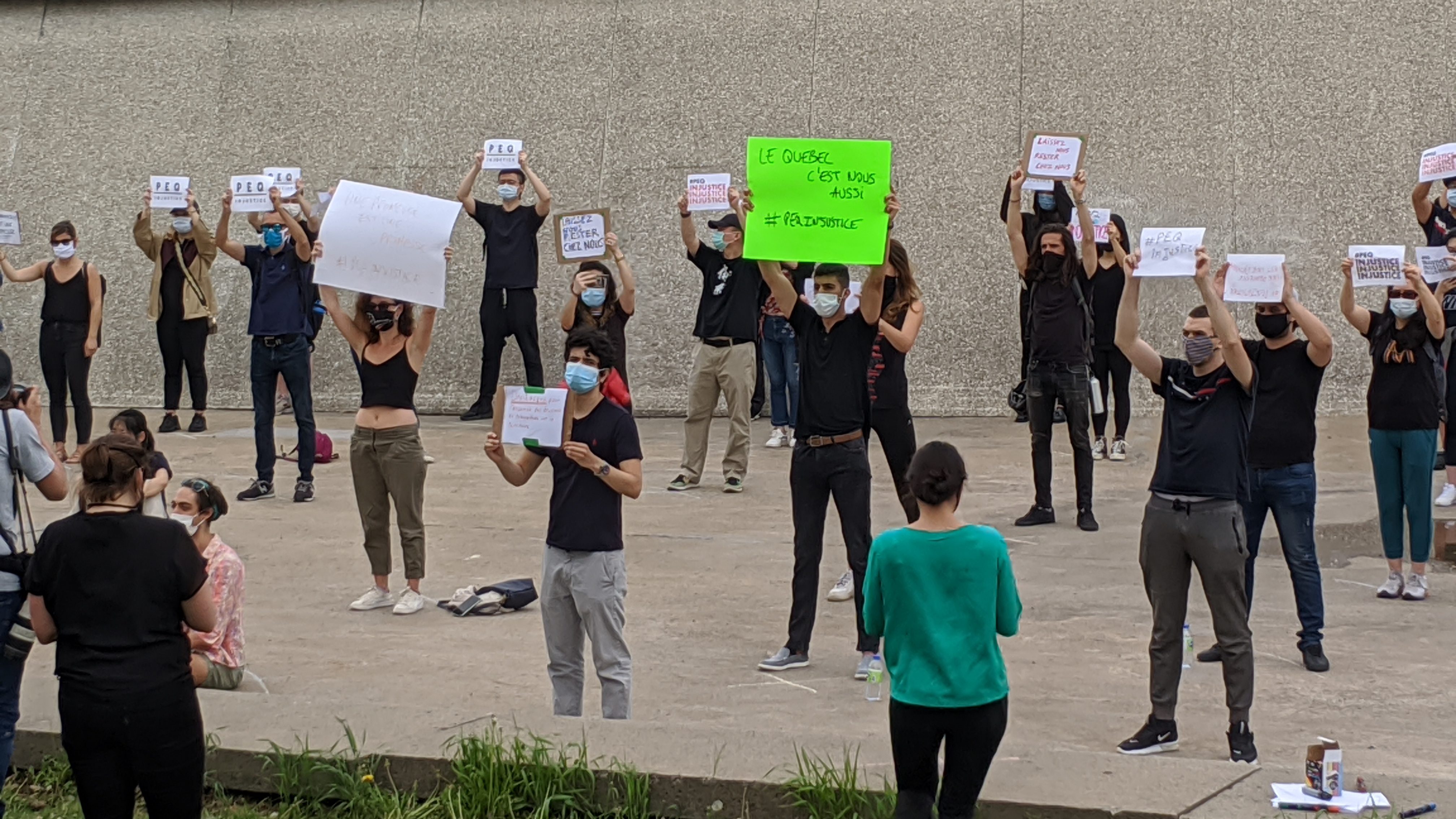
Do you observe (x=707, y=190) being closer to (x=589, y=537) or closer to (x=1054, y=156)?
(x=1054, y=156)

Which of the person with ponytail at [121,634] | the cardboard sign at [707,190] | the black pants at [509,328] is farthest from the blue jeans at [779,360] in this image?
the person with ponytail at [121,634]

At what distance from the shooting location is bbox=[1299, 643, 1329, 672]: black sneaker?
743 cm

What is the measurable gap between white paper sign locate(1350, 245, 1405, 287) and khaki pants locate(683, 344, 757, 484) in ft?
14.8

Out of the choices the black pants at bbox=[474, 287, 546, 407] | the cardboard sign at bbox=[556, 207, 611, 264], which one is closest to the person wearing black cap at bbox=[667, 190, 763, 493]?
the cardboard sign at bbox=[556, 207, 611, 264]

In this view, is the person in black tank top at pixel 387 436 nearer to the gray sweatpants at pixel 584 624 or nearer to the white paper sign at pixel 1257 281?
the gray sweatpants at pixel 584 624

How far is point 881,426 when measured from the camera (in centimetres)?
862

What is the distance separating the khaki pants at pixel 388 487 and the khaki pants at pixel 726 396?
334cm

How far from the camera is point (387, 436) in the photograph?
864 cm

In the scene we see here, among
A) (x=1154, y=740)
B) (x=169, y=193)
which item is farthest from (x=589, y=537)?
(x=169, y=193)

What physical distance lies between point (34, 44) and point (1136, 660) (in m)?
16.0

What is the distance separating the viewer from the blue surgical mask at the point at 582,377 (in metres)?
6.48

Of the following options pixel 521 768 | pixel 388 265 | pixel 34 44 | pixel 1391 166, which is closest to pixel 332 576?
pixel 388 265

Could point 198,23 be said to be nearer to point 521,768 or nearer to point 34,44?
point 34,44

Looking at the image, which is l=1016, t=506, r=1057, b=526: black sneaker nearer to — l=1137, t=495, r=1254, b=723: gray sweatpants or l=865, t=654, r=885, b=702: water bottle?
l=865, t=654, r=885, b=702: water bottle
